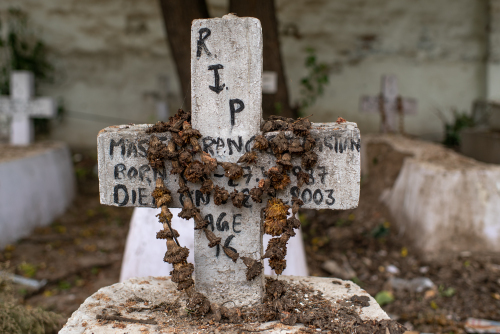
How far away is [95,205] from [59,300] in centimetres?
218

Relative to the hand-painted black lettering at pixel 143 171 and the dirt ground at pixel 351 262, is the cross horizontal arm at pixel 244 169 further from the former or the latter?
the dirt ground at pixel 351 262

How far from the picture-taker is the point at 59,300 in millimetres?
3143

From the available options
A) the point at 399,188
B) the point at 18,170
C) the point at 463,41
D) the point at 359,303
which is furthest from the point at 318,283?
the point at 463,41

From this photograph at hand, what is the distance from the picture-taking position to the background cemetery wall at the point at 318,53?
5875mm

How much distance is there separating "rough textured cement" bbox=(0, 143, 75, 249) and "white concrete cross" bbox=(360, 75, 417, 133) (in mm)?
3493

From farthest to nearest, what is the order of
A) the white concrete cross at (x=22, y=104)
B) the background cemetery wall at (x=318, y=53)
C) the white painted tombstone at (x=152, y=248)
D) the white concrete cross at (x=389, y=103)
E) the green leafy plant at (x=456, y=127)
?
the background cemetery wall at (x=318, y=53) < the green leafy plant at (x=456, y=127) < the white concrete cross at (x=389, y=103) < the white concrete cross at (x=22, y=104) < the white painted tombstone at (x=152, y=248)

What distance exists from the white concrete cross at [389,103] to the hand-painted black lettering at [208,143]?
3.98 meters

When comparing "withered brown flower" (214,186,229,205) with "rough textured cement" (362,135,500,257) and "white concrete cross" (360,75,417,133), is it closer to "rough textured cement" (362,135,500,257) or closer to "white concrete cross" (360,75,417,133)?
"rough textured cement" (362,135,500,257)

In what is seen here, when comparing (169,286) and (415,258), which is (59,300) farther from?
(415,258)

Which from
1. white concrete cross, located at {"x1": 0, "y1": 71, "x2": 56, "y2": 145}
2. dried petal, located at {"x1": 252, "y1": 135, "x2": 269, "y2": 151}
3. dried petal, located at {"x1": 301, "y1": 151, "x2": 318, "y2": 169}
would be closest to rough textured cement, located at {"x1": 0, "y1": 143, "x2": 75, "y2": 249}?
white concrete cross, located at {"x1": 0, "y1": 71, "x2": 56, "y2": 145}

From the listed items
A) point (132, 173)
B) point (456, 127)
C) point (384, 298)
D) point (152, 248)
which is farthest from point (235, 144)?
point (456, 127)

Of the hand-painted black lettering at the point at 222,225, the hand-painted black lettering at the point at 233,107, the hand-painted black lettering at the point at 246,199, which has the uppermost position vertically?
the hand-painted black lettering at the point at 233,107

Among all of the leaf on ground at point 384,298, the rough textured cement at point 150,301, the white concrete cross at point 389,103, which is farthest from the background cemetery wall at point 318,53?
the rough textured cement at point 150,301

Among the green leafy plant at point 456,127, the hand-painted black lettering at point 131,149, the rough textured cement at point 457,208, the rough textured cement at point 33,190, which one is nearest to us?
the hand-painted black lettering at point 131,149
